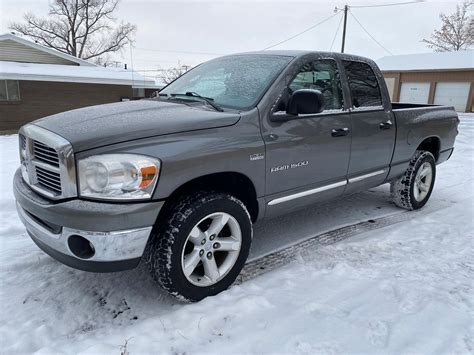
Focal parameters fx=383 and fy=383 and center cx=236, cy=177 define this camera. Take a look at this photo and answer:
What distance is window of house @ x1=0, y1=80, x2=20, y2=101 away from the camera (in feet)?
52.4

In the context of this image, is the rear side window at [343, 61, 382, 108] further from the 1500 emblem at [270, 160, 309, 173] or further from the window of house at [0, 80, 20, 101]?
the window of house at [0, 80, 20, 101]

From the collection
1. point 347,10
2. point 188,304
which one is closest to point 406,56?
point 347,10

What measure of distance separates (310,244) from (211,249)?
1.43 meters

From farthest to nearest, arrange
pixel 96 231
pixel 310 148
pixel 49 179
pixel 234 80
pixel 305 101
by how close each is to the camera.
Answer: pixel 234 80 < pixel 310 148 < pixel 305 101 < pixel 49 179 < pixel 96 231

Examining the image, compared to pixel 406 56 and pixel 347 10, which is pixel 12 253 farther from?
pixel 406 56

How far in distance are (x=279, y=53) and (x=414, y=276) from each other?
7.77ft

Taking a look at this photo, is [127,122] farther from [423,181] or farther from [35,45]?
[35,45]

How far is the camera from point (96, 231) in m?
2.33

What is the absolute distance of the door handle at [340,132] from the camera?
3625mm

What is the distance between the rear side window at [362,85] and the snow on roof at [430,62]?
25.8 meters

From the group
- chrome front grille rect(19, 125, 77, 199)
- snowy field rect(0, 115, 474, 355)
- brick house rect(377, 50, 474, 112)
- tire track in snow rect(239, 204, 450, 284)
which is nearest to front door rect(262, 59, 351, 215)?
tire track in snow rect(239, 204, 450, 284)

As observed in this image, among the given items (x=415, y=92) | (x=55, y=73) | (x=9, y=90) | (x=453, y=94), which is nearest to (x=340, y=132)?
(x=55, y=73)

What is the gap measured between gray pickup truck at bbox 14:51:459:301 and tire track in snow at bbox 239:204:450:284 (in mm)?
385

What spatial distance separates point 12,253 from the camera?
11.6 ft
